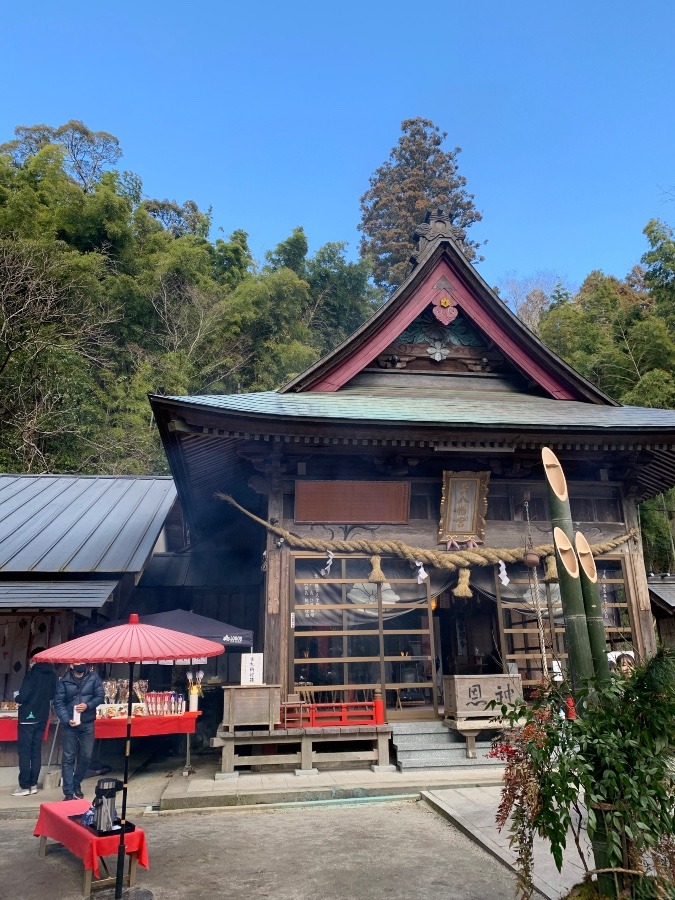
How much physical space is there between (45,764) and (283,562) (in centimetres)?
482

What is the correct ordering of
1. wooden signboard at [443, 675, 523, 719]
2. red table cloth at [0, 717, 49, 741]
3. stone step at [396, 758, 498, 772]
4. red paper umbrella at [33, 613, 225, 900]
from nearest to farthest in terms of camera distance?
red paper umbrella at [33, 613, 225, 900], stone step at [396, 758, 498, 772], wooden signboard at [443, 675, 523, 719], red table cloth at [0, 717, 49, 741]

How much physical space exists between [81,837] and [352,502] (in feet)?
20.4

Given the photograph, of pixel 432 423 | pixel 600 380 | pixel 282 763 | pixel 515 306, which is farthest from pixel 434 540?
pixel 515 306

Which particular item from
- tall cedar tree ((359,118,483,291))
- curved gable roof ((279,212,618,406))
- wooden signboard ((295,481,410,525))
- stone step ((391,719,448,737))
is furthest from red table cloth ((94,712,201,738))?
tall cedar tree ((359,118,483,291))

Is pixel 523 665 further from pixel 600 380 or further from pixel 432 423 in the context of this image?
pixel 600 380

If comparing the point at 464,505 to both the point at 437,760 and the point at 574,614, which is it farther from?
the point at 574,614

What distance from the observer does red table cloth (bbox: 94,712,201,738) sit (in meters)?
8.55

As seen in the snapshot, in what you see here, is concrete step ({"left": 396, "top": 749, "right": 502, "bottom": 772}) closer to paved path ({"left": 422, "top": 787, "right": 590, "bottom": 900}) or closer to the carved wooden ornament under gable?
paved path ({"left": 422, "top": 787, "right": 590, "bottom": 900})

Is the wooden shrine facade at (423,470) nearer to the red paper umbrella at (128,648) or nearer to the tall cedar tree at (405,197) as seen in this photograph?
the red paper umbrella at (128,648)

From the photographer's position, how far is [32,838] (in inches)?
254

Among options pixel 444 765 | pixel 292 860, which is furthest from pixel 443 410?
pixel 292 860

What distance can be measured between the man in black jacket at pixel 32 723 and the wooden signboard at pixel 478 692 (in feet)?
19.7

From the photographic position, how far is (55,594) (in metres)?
9.76

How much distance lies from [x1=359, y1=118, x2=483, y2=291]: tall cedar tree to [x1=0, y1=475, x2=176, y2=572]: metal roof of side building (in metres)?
29.6
